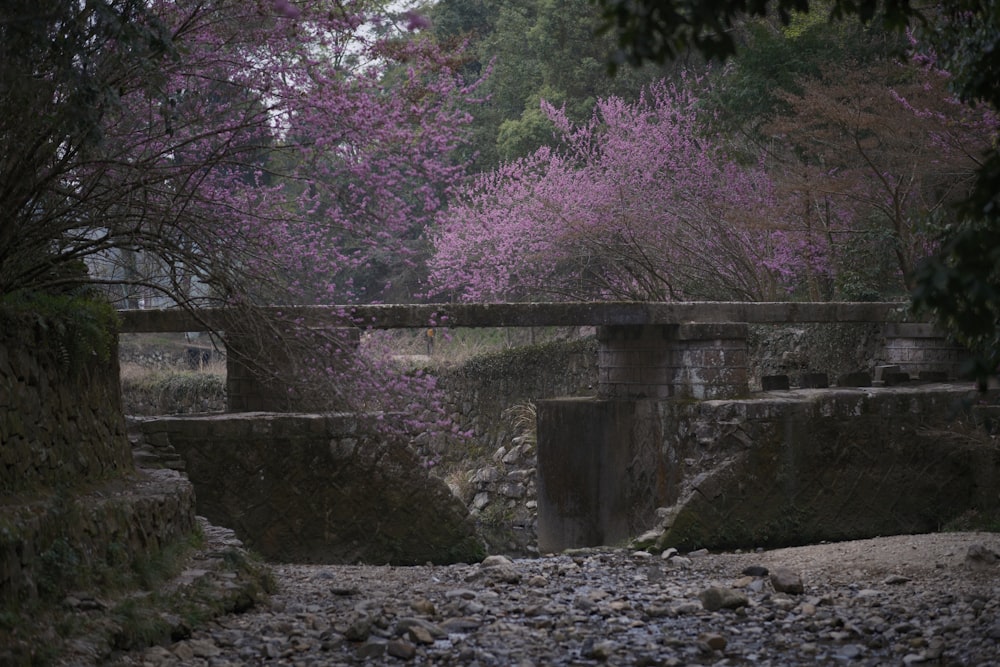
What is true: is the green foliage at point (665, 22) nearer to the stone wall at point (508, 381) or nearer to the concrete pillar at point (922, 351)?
the concrete pillar at point (922, 351)

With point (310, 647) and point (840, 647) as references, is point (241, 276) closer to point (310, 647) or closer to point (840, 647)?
point (310, 647)

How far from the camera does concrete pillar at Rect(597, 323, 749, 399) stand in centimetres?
1305

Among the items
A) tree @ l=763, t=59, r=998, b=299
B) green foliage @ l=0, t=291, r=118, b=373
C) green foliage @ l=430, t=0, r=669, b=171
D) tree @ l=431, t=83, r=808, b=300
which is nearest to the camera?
green foliage @ l=0, t=291, r=118, b=373

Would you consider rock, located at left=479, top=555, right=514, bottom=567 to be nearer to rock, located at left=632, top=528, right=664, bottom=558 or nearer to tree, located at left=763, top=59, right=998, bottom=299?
rock, located at left=632, top=528, right=664, bottom=558

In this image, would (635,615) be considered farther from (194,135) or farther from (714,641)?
(194,135)

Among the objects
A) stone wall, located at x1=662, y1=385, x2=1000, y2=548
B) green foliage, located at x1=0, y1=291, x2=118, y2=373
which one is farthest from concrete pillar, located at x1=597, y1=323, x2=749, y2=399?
green foliage, located at x1=0, y1=291, x2=118, y2=373

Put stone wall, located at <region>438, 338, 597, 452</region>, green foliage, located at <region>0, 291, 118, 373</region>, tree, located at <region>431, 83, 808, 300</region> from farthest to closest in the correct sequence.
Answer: stone wall, located at <region>438, 338, 597, 452</region>, tree, located at <region>431, 83, 808, 300</region>, green foliage, located at <region>0, 291, 118, 373</region>

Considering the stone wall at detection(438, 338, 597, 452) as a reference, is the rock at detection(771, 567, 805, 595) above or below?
below

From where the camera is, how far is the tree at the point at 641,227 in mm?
17172

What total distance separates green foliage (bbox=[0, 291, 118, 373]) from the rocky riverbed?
1919 mm

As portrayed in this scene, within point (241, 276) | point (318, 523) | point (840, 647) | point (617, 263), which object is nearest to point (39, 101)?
point (241, 276)

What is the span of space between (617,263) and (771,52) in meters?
3.95

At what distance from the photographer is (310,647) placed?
622 cm

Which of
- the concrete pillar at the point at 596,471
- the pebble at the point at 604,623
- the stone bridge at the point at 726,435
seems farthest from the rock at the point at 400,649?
the concrete pillar at the point at 596,471
